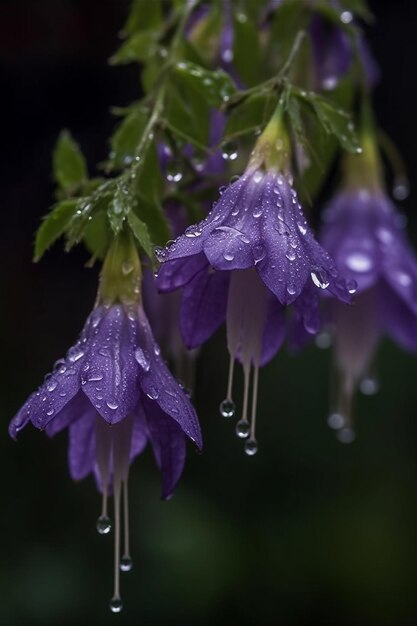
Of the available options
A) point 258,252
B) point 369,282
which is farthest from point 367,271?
point 258,252

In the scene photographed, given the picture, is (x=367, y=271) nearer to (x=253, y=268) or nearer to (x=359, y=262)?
(x=359, y=262)

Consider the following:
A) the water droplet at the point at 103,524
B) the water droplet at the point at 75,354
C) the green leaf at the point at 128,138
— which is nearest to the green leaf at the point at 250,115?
the green leaf at the point at 128,138

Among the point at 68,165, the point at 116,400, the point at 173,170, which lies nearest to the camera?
the point at 116,400

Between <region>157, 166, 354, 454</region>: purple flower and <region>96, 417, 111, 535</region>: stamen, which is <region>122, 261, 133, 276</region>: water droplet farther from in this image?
<region>96, 417, 111, 535</region>: stamen

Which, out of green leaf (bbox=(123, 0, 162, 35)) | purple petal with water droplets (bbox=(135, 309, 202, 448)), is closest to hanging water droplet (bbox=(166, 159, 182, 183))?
purple petal with water droplets (bbox=(135, 309, 202, 448))

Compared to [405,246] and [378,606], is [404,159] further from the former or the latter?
[405,246]

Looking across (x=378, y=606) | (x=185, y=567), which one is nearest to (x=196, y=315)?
(x=185, y=567)

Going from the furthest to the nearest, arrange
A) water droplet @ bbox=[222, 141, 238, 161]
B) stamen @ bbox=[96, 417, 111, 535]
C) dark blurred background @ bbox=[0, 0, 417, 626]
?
dark blurred background @ bbox=[0, 0, 417, 626] < water droplet @ bbox=[222, 141, 238, 161] < stamen @ bbox=[96, 417, 111, 535]
